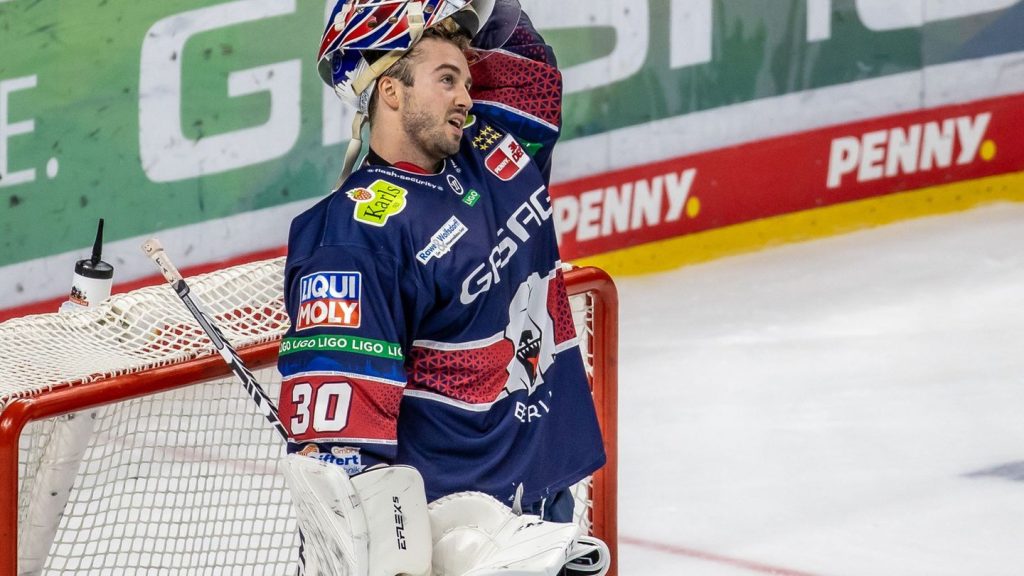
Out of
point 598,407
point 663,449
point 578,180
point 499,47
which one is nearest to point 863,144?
point 578,180

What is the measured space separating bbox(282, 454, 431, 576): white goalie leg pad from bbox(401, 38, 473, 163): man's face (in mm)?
414

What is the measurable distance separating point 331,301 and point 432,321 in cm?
17

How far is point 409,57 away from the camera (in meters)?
2.03

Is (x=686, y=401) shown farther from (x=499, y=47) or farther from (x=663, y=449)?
Answer: (x=499, y=47)

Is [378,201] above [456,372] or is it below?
above

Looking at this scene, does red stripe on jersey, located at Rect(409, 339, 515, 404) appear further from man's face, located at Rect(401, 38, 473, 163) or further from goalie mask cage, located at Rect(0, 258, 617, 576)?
goalie mask cage, located at Rect(0, 258, 617, 576)

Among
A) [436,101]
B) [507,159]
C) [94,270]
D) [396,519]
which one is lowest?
[94,270]

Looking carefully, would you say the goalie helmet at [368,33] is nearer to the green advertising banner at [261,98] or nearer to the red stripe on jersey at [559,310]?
the red stripe on jersey at [559,310]

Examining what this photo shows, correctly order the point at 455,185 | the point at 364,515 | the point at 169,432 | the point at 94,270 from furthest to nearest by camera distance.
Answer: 1. the point at 94,270
2. the point at 169,432
3. the point at 455,185
4. the point at 364,515

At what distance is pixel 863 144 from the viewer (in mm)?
6105

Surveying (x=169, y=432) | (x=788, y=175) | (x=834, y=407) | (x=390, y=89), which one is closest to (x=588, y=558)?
(x=390, y=89)

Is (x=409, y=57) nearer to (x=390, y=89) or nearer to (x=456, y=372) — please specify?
(x=390, y=89)

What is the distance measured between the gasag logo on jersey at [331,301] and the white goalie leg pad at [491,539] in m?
0.27

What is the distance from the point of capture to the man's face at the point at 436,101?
2027mm
